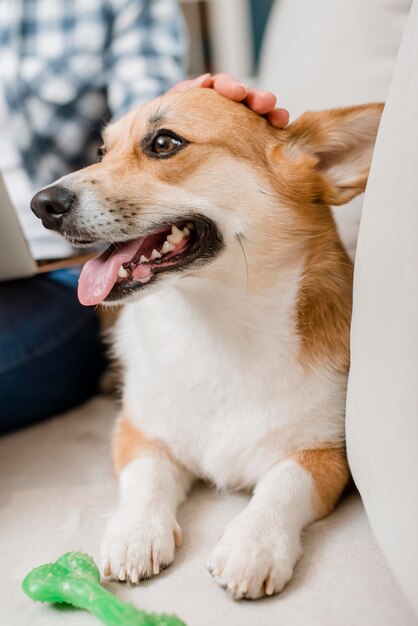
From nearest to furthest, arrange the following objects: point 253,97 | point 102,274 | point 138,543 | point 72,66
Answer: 1. point 138,543
2. point 102,274
3. point 253,97
4. point 72,66

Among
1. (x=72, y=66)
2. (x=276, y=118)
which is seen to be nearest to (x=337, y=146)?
(x=276, y=118)

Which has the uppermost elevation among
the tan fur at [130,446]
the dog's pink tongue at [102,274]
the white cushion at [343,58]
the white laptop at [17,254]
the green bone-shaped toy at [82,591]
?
the white cushion at [343,58]

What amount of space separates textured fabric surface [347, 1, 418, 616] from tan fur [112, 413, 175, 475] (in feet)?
1.39

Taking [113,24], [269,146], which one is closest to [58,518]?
[269,146]

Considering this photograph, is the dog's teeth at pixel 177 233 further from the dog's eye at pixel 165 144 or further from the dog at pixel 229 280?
the dog's eye at pixel 165 144

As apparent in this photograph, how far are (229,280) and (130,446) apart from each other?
36cm

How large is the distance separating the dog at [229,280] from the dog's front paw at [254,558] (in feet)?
0.23

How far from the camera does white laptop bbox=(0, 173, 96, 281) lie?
1292 millimetres

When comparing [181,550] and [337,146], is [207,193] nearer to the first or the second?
[337,146]

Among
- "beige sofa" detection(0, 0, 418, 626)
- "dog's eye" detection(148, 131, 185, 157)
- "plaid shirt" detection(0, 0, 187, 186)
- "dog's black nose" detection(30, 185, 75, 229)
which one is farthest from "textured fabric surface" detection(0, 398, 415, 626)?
"plaid shirt" detection(0, 0, 187, 186)

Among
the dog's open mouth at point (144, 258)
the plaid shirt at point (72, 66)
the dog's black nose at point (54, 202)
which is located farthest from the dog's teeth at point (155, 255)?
the plaid shirt at point (72, 66)

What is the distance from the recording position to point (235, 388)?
3.81ft

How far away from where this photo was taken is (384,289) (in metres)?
0.84

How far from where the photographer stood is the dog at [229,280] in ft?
3.51
